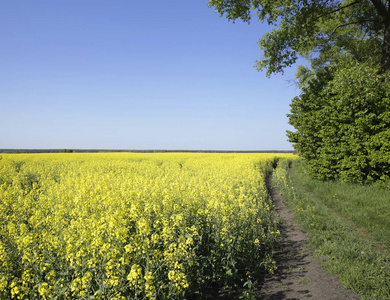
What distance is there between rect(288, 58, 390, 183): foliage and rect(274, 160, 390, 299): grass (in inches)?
40.2

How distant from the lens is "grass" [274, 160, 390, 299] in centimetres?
577

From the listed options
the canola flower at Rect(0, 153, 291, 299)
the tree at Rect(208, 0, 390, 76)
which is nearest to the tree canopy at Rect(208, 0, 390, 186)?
the tree at Rect(208, 0, 390, 76)

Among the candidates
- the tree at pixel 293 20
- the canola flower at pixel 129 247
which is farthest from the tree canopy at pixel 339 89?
the canola flower at pixel 129 247

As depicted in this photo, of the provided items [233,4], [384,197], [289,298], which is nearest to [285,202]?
[384,197]

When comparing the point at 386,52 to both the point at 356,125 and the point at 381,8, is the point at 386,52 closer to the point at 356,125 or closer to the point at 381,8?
the point at 381,8

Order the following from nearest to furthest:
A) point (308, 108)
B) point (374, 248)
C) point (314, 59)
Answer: point (374, 248)
point (308, 108)
point (314, 59)

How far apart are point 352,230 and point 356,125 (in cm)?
719

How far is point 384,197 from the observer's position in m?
11.4

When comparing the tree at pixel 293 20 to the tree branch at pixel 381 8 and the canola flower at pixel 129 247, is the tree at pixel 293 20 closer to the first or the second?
the tree branch at pixel 381 8

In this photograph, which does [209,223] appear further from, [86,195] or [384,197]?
[384,197]

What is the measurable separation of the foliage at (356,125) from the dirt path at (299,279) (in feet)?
24.5

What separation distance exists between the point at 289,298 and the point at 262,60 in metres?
15.3

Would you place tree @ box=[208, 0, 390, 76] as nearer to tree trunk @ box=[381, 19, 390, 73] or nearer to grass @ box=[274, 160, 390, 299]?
tree trunk @ box=[381, 19, 390, 73]

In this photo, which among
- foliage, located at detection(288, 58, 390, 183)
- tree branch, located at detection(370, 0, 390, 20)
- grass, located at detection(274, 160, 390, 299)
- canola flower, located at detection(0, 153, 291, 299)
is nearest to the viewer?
canola flower, located at detection(0, 153, 291, 299)
